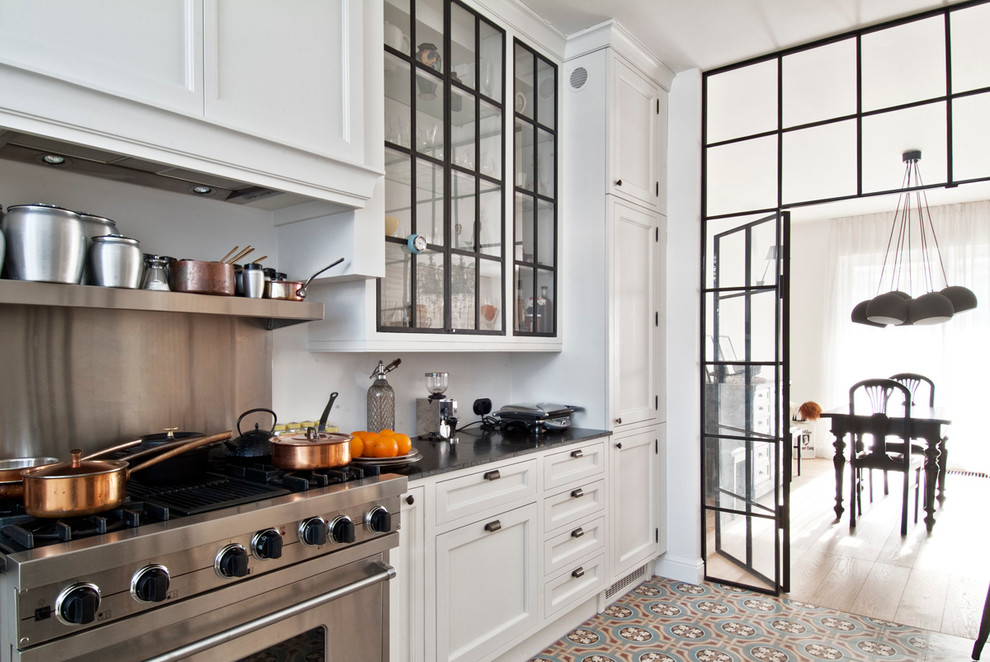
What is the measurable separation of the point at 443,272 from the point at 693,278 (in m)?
1.60

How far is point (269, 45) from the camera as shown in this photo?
1.66m

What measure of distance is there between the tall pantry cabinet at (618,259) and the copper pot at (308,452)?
1.54 meters

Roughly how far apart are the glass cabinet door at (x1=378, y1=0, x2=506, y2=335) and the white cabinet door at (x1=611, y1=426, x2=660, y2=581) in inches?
37.1

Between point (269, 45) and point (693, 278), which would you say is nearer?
point (269, 45)

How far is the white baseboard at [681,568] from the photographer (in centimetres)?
332

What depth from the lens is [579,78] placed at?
3090 mm

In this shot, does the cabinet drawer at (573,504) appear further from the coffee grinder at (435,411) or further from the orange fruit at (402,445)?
the orange fruit at (402,445)

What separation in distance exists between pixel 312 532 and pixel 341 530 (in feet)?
0.30

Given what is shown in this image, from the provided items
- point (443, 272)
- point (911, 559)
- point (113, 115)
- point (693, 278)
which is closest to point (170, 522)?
point (113, 115)

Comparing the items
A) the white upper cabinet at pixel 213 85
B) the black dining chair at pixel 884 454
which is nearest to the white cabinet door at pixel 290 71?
the white upper cabinet at pixel 213 85

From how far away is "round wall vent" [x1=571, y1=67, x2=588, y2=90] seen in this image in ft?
10.1

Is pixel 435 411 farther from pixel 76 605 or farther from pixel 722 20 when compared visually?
pixel 722 20

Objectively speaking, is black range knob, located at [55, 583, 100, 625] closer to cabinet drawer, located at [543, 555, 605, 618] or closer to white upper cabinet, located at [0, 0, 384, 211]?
white upper cabinet, located at [0, 0, 384, 211]

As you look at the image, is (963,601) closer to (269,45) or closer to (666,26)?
(666,26)
